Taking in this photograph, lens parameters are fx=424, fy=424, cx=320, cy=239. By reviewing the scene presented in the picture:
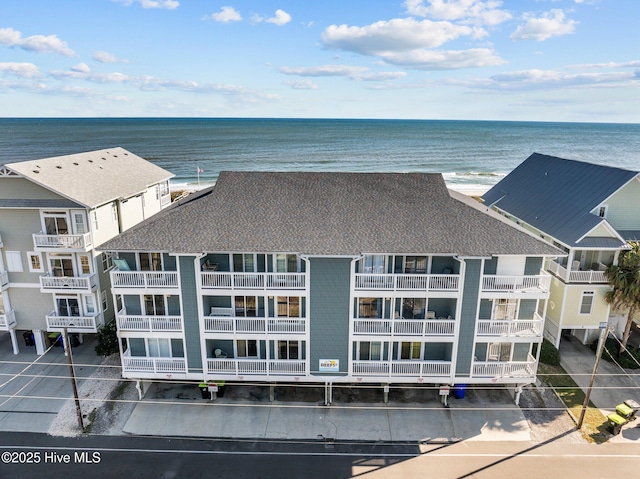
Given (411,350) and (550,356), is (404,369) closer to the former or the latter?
(411,350)

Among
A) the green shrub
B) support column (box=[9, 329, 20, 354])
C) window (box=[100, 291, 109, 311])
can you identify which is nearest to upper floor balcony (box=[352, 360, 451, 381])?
the green shrub

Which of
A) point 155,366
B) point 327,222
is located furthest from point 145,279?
point 327,222

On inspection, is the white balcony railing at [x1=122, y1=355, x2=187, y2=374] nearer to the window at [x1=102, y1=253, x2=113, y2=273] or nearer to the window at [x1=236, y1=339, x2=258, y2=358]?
the window at [x1=236, y1=339, x2=258, y2=358]

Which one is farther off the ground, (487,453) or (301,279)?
(301,279)

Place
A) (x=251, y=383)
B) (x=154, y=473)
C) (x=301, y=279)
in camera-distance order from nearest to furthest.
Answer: (x=154, y=473), (x=301, y=279), (x=251, y=383)

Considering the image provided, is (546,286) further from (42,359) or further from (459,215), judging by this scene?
(42,359)

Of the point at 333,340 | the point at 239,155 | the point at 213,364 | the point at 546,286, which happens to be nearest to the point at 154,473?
the point at 213,364

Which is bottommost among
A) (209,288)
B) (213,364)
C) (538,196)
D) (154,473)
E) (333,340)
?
(154,473)

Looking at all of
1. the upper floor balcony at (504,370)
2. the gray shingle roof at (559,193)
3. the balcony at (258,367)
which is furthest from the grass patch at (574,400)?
the balcony at (258,367)
